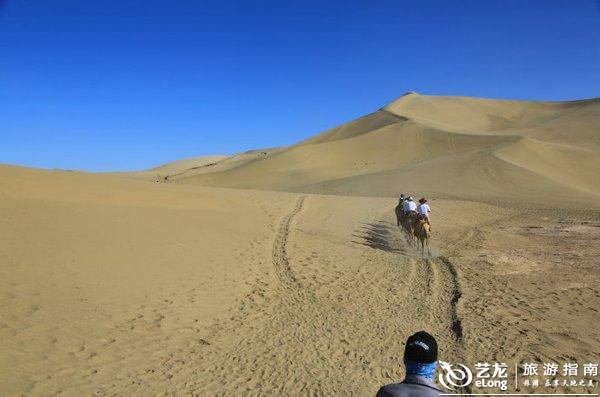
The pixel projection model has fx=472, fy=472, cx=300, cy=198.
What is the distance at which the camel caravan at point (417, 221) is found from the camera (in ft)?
52.9

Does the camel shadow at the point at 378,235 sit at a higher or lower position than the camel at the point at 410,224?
lower

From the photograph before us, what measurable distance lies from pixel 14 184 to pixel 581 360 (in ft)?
58.8

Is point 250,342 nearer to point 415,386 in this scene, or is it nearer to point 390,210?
point 415,386

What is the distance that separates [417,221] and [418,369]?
46.2ft

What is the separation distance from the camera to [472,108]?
85.8m

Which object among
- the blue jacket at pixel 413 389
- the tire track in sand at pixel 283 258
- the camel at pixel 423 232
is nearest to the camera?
the blue jacket at pixel 413 389

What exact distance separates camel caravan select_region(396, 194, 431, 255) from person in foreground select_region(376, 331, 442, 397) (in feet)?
43.4

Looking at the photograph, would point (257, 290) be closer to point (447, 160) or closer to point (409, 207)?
point (409, 207)

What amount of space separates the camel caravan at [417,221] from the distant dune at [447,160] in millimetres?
15400

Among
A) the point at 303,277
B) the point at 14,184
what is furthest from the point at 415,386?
the point at 14,184

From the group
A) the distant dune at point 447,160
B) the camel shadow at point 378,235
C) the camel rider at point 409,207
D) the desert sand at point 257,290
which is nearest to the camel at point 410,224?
the camel rider at point 409,207

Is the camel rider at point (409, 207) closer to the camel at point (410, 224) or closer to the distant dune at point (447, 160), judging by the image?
the camel at point (410, 224)

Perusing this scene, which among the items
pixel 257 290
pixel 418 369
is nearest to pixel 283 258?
pixel 257 290

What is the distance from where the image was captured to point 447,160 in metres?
45.0
